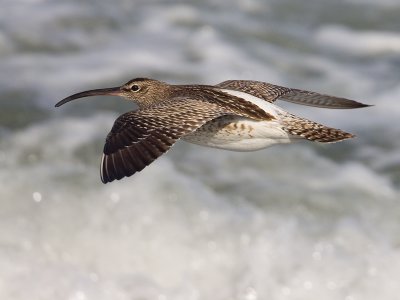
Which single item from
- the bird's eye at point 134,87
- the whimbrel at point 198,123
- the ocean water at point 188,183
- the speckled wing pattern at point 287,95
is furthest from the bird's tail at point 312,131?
the ocean water at point 188,183

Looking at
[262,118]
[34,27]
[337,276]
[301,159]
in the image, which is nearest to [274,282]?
[337,276]

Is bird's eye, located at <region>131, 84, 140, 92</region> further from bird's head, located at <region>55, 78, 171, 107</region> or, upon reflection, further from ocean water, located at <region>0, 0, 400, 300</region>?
ocean water, located at <region>0, 0, 400, 300</region>

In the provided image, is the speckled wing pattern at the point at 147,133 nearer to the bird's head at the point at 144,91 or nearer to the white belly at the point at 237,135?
the white belly at the point at 237,135

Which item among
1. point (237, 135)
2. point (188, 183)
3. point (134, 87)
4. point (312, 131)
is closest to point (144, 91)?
point (134, 87)

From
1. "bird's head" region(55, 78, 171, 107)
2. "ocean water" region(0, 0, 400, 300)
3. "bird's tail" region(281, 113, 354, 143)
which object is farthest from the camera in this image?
"ocean water" region(0, 0, 400, 300)

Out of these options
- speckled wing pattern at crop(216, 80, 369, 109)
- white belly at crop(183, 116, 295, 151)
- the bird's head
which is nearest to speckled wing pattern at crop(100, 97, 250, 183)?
white belly at crop(183, 116, 295, 151)

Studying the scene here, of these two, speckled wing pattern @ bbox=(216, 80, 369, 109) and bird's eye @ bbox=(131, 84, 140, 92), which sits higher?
speckled wing pattern @ bbox=(216, 80, 369, 109)

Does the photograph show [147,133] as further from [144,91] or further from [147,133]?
[144,91]
